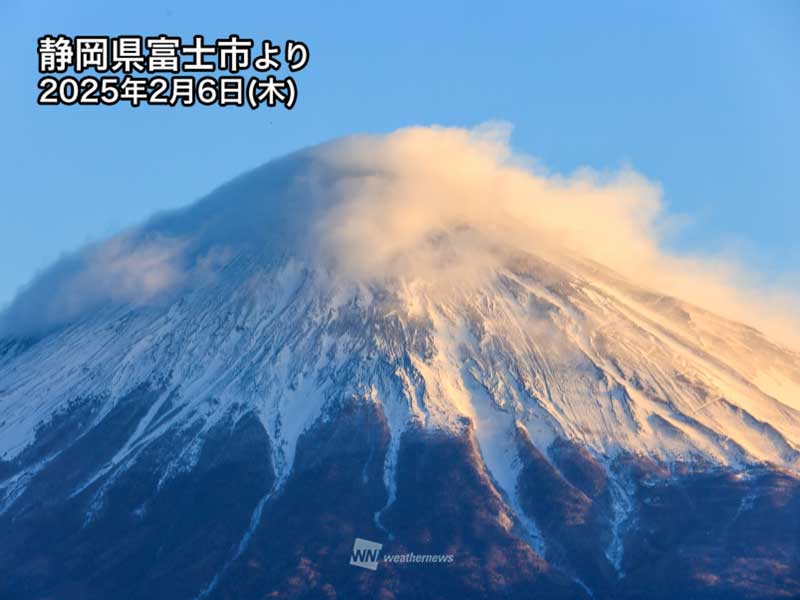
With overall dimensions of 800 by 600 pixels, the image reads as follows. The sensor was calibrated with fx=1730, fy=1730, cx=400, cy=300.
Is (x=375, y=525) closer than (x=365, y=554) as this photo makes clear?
No

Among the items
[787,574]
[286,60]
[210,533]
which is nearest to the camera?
[286,60]

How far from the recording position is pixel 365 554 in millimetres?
157250

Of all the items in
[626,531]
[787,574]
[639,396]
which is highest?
[639,396]

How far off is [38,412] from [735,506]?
263 feet

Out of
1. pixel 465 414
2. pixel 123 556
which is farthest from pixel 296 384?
pixel 123 556

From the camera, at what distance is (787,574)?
503 ft

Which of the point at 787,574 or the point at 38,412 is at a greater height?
the point at 38,412

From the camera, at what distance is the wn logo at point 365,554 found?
6122 inches

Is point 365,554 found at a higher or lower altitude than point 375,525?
lower

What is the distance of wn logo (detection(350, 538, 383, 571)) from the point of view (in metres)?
155

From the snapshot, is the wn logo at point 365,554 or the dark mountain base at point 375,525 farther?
the wn logo at point 365,554

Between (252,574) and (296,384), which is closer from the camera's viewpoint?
(252,574)

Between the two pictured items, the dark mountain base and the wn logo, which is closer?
the dark mountain base

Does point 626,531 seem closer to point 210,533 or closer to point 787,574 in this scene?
point 787,574
